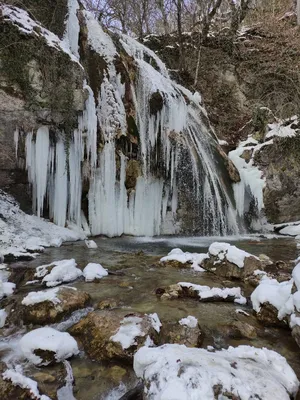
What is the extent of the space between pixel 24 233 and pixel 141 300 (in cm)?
356

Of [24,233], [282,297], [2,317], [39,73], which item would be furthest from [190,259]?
[39,73]

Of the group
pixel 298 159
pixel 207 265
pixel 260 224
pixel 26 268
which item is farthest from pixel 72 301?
pixel 298 159

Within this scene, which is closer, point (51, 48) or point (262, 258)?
point (262, 258)

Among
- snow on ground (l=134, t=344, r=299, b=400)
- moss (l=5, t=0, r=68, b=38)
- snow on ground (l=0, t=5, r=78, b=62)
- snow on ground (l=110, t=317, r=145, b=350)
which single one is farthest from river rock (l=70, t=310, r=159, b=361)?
moss (l=5, t=0, r=68, b=38)

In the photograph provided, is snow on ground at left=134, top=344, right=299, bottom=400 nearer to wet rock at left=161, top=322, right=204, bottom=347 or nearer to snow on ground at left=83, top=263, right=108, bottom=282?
wet rock at left=161, top=322, right=204, bottom=347

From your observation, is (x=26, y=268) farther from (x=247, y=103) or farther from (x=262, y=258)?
(x=247, y=103)

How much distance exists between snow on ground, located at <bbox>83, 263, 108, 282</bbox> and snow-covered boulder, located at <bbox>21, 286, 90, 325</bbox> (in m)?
0.73

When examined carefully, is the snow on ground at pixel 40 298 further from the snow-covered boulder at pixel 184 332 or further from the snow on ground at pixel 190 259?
the snow on ground at pixel 190 259

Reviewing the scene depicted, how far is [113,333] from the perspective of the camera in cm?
243

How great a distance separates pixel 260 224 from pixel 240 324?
7.37 metres

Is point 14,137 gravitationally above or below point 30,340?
above

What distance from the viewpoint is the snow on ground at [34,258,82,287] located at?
11.9 ft

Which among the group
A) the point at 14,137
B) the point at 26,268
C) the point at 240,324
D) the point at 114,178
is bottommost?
the point at 240,324

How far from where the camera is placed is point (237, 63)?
1322 cm
